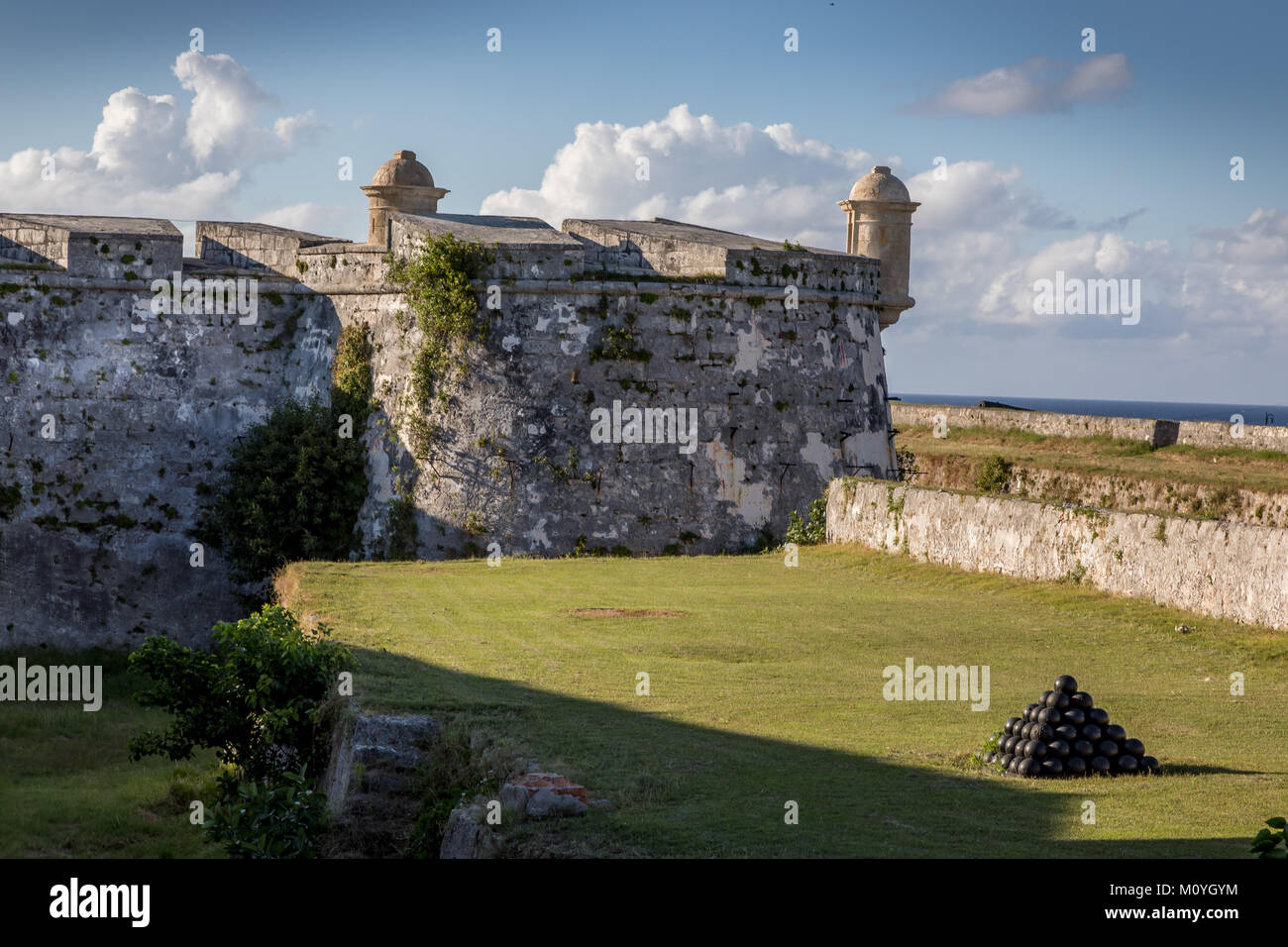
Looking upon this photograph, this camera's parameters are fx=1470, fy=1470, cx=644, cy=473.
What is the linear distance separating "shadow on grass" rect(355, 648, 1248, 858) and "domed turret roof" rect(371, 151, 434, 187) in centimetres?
1925

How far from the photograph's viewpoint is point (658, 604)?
19.8 m

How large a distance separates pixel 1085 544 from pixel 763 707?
24.6 ft

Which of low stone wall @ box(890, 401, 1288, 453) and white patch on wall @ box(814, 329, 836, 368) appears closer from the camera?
white patch on wall @ box(814, 329, 836, 368)

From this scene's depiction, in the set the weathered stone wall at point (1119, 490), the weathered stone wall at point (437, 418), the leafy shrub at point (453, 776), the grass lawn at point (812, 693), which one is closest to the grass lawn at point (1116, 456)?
the weathered stone wall at point (1119, 490)

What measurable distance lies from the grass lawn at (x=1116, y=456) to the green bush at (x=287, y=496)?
1711cm

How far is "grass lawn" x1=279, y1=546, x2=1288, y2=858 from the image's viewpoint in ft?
30.0

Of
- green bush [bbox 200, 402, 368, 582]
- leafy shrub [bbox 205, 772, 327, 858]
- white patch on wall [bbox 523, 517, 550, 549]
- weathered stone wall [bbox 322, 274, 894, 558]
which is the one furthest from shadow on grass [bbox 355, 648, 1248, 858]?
green bush [bbox 200, 402, 368, 582]

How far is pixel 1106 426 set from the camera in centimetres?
3997

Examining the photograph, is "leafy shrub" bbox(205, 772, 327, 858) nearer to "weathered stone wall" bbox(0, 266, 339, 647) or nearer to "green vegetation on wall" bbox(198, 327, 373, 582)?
"green vegetation on wall" bbox(198, 327, 373, 582)

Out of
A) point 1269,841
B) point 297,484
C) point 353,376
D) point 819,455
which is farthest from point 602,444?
point 1269,841

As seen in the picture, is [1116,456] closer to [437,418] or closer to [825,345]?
[825,345]

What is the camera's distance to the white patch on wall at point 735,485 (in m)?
26.8
